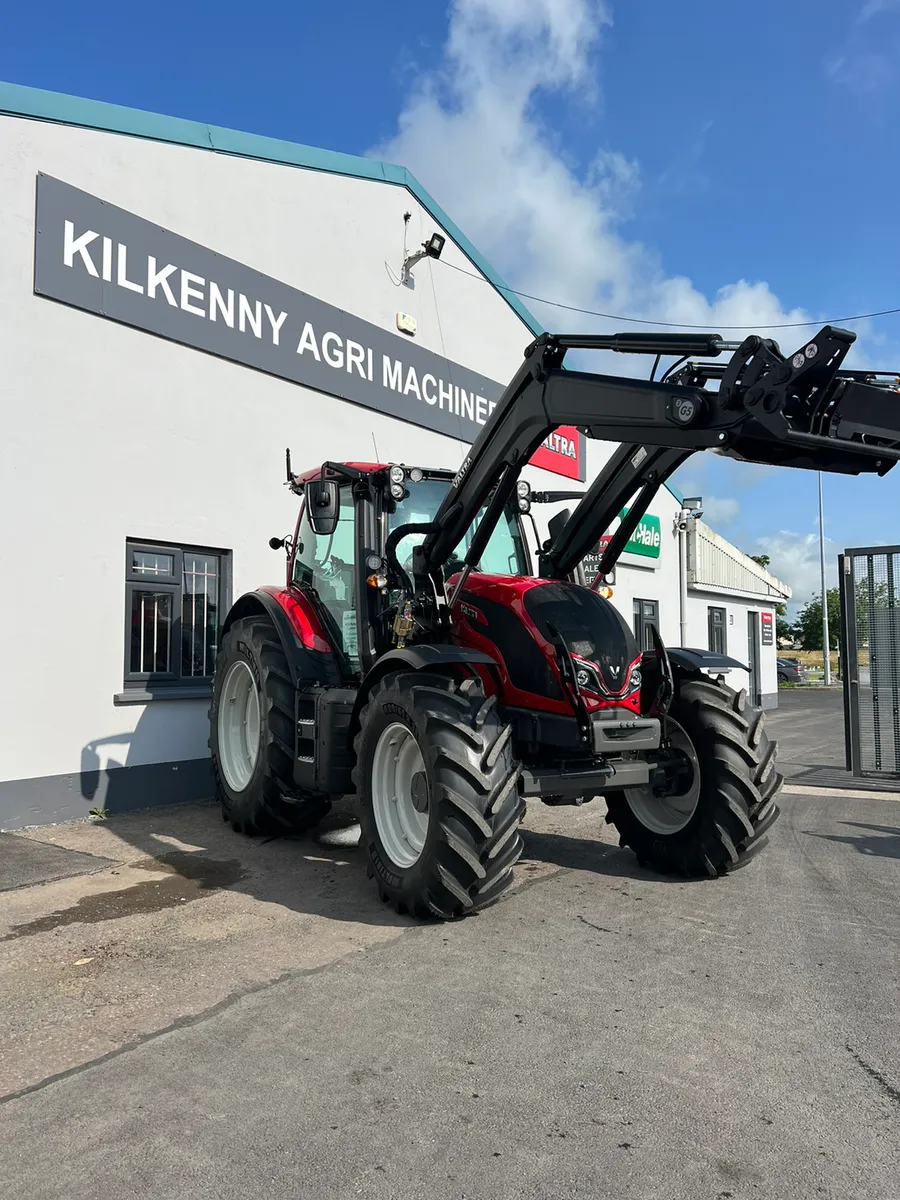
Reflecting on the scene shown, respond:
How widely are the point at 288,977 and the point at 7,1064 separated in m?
1.17

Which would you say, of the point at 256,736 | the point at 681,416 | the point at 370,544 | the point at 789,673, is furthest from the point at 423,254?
the point at 789,673

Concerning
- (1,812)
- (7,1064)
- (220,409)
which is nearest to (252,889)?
(7,1064)

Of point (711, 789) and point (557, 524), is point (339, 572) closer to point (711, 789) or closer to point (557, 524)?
point (557, 524)

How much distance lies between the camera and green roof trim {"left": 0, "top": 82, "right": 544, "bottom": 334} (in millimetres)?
7480

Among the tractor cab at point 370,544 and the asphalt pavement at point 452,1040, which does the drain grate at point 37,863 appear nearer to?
the asphalt pavement at point 452,1040

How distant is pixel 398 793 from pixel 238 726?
2.80m

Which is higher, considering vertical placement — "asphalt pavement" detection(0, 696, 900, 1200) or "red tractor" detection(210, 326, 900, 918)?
"red tractor" detection(210, 326, 900, 918)

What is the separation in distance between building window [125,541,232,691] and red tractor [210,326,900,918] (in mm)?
1670

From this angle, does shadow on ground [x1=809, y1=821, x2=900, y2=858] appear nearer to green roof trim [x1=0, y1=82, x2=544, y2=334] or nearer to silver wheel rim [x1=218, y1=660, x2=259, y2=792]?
silver wheel rim [x1=218, y1=660, x2=259, y2=792]

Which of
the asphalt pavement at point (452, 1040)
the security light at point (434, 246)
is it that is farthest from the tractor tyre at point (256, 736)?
the security light at point (434, 246)

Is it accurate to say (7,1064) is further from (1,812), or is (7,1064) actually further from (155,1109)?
(1,812)

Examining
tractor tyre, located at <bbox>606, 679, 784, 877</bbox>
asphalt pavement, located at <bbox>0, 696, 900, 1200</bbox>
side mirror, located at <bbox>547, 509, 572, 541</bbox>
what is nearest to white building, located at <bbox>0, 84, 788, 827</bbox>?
asphalt pavement, located at <bbox>0, 696, 900, 1200</bbox>

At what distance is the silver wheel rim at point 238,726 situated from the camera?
735 cm

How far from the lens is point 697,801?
18.2 ft
